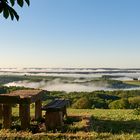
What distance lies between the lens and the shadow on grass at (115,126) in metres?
14.8

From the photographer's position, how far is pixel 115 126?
15.9m

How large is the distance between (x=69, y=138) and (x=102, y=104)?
18.2m

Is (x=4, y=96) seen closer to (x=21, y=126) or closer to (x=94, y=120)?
(x=21, y=126)

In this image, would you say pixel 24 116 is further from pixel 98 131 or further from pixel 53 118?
pixel 98 131

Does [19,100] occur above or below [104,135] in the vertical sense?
above

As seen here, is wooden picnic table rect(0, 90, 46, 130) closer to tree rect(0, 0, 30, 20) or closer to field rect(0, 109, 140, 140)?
field rect(0, 109, 140, 140)

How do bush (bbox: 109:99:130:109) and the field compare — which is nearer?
the field

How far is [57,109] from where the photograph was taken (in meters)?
15.1

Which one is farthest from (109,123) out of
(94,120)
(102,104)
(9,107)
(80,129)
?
(102,104)

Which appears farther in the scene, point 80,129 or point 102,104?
point 102,104

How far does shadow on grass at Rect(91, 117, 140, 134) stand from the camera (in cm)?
1475

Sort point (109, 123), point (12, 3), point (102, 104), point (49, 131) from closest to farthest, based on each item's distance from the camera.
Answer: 1. point (12, 3)
2. point (49, 131)
3. point (109, 123)
4. point (102, 104)

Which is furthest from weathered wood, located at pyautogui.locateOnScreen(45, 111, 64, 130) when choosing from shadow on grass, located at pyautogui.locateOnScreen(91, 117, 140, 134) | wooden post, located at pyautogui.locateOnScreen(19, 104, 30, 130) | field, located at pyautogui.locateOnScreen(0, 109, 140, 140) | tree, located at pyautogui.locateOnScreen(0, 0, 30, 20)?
tree, located at pyautogui.locateOnScreen(0, 0, 30, 20)

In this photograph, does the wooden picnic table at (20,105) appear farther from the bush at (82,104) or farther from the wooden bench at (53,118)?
the bush at (82,104)
